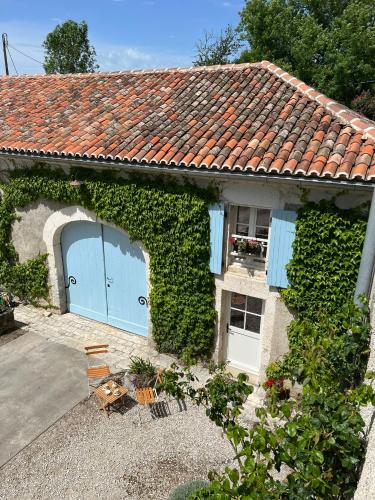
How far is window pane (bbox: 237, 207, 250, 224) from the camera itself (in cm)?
777

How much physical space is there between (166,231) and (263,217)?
2.15 m

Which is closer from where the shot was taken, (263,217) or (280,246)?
(280,246)

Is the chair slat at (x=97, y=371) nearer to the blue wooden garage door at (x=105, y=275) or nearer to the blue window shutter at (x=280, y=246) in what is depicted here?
the blue wooden garage door at (x=105, y=275)

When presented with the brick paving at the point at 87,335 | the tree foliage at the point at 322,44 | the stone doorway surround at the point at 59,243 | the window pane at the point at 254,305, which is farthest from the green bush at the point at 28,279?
the tree foliage at the point at 322,44

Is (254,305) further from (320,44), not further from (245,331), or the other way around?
(320,44)

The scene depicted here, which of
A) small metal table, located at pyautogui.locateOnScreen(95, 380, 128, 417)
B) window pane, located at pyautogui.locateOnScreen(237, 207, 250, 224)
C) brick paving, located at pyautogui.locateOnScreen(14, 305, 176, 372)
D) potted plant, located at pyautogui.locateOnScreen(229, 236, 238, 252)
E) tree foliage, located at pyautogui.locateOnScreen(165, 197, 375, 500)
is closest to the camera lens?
tree foliage, located at pyautogui.locateOnScreen(165, 197, 375, 500)

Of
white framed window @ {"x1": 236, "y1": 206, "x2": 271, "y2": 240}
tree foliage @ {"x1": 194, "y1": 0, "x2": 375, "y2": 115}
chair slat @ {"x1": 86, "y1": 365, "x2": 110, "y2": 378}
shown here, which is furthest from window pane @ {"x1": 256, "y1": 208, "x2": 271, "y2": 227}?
tree foliage @ {"x1": 194, "y1": 0, "x2": 375, "y2": 115}

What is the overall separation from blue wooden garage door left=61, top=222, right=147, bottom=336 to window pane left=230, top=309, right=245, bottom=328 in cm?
239

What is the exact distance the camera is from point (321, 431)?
120 inches

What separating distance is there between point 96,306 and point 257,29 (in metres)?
27.4

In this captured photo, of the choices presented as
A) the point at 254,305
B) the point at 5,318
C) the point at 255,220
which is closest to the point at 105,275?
the point at 5,318

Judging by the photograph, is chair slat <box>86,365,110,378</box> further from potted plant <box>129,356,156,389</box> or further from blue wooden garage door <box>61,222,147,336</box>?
blue wooden garage door <box>61,222,147,336</box>

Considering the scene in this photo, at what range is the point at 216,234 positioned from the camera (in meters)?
7.76

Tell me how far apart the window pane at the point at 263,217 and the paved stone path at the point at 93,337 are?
12.1 ft
